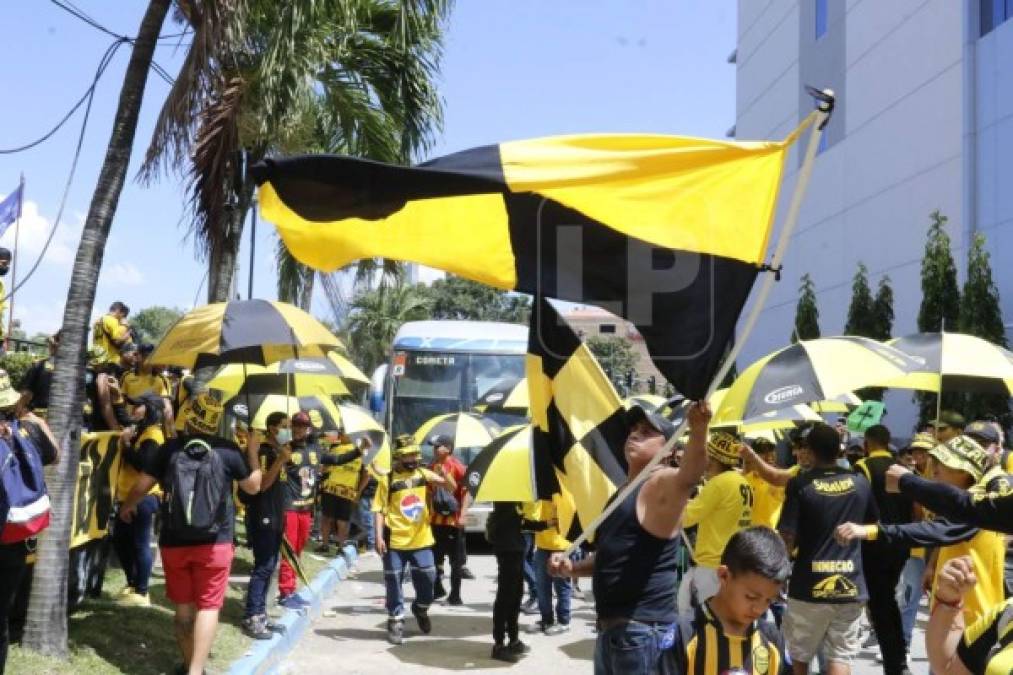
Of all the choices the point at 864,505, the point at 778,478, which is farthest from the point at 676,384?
the point at 778,478

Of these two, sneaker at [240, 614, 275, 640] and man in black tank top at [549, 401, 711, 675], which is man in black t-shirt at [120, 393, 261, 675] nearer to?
sneaker at [240, 614, 275, 640]

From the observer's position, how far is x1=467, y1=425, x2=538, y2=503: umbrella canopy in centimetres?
1008

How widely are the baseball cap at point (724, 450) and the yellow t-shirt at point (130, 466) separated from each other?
4.41m

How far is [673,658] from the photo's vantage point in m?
3.68

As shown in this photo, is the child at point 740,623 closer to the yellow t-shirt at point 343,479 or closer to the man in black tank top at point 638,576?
the man in black tank top at point 638,576

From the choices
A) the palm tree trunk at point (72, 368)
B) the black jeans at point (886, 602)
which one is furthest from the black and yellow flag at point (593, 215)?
the black jeans at point (886, 602)

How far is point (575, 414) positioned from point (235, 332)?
3597 mm

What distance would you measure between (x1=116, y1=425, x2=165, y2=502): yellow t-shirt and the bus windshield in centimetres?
999

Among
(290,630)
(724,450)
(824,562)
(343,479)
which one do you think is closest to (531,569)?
(290,630)

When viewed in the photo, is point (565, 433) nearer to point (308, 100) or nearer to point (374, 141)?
point (308, 100)

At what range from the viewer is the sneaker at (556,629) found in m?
11.2

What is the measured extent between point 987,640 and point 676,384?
5.66 ft

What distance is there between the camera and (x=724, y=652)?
142 inches

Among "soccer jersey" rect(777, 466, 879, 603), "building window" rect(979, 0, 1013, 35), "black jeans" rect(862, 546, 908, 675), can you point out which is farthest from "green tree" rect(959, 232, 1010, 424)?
"soccer jersey" rect(777, 466, 879, 603)
